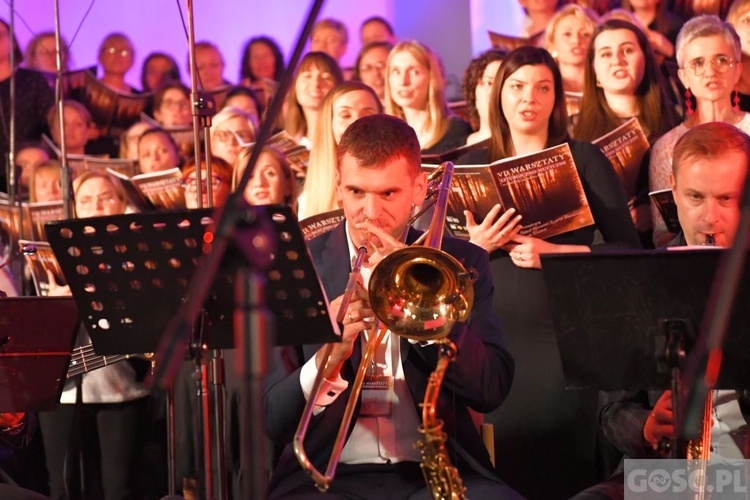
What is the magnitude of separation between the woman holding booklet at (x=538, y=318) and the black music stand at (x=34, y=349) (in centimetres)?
167

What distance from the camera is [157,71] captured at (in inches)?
334

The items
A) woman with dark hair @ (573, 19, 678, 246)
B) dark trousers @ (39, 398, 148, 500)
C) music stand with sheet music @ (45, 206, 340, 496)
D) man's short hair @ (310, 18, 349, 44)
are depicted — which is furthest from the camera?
man's short hair @ (310, 18, 349, 44)

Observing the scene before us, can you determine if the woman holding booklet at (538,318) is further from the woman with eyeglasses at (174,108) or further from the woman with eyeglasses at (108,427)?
the woman with eyeglasses at (174,108)

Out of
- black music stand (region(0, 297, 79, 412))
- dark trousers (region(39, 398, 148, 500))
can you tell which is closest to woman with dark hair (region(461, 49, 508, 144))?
dark trousers (region(39, 398, 148, 500))

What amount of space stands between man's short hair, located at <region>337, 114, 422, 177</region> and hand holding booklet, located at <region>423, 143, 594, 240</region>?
726mm

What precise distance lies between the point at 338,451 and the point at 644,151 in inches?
89.1

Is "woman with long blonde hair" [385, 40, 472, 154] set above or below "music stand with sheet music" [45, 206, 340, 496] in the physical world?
above

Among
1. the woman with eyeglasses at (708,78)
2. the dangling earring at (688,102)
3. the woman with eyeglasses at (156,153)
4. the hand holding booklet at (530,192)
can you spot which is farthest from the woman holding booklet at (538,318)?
the woman with eyeglasses at (156,153)

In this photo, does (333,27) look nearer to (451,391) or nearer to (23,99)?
(23,99)

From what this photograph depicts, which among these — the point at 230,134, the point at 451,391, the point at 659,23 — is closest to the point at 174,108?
the point at 230,134

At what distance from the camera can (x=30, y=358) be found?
3.48m

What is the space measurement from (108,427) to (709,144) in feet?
10.3

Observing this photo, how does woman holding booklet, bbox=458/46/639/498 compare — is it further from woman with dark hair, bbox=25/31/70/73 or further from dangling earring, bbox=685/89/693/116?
woman with dark hair, bbox=25/31/70/73

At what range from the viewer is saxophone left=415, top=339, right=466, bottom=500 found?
3.14 meters
